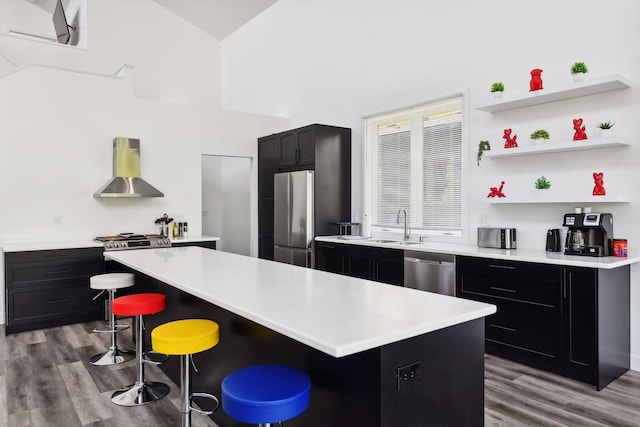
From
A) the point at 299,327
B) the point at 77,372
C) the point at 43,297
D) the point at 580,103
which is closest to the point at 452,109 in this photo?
the point at 580,103

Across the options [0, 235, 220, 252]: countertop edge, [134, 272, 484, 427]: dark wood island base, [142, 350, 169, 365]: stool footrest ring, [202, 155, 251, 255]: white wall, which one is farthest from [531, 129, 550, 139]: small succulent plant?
[202, 155, 251, 255]: white wall

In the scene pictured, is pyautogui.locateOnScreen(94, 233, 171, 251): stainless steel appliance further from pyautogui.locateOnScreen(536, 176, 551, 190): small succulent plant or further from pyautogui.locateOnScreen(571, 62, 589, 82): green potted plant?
pyautogui.locateOnScreen(571, 62, 589, 82): green potted plant

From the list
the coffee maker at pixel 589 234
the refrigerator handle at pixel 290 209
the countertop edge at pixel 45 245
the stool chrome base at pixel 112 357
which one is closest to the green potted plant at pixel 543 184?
the coffee maker at pixel 589 234

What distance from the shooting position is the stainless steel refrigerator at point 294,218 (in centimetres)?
548

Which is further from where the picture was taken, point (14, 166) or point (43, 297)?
point (14, 166)

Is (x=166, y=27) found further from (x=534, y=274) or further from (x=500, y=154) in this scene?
(x=534, y=274)

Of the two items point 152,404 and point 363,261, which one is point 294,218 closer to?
point 363,261

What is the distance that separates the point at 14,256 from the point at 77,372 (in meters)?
1.81

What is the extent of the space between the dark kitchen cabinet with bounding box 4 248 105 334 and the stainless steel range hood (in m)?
0.81

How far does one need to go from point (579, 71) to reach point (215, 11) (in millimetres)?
6263

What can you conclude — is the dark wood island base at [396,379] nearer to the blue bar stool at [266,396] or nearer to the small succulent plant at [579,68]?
the blue bar stool at [266,396]

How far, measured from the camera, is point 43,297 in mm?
4531

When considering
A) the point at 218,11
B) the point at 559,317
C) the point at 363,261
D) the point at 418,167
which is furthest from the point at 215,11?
the point at 559,317

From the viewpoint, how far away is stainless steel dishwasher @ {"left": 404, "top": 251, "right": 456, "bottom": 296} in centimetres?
380
